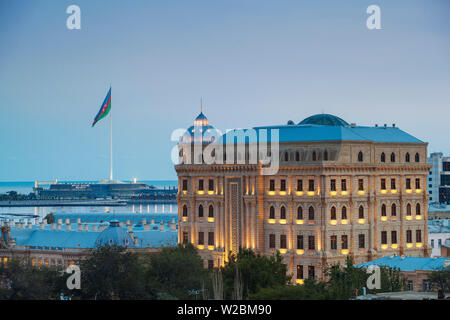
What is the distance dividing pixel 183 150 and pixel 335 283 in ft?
126

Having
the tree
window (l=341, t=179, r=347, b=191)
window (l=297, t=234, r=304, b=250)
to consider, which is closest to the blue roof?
window (l=297, t=234, r=304, b=250)

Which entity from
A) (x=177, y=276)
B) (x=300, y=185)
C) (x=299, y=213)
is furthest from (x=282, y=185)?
(x=177, y=276)

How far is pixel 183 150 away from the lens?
128875 millimetres

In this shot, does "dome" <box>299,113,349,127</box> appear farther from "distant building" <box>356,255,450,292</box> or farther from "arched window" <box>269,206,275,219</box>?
"distant building" <box>356,255,450,292</box>

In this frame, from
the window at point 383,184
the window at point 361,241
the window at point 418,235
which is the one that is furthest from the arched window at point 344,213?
the window at point 418,235

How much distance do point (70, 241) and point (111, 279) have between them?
52.8 metres

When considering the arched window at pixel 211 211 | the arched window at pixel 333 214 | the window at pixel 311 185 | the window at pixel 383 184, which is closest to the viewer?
the arched window at pixel 333 214

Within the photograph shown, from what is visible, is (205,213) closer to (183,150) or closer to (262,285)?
(183,150)

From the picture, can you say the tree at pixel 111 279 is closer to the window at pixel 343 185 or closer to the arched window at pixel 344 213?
the arched window at pixel 344 213

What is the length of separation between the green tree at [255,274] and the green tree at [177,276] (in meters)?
2.04

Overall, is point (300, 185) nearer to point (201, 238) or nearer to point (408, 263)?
point (408, 263)

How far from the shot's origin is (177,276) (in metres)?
100

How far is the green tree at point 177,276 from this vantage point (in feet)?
313
